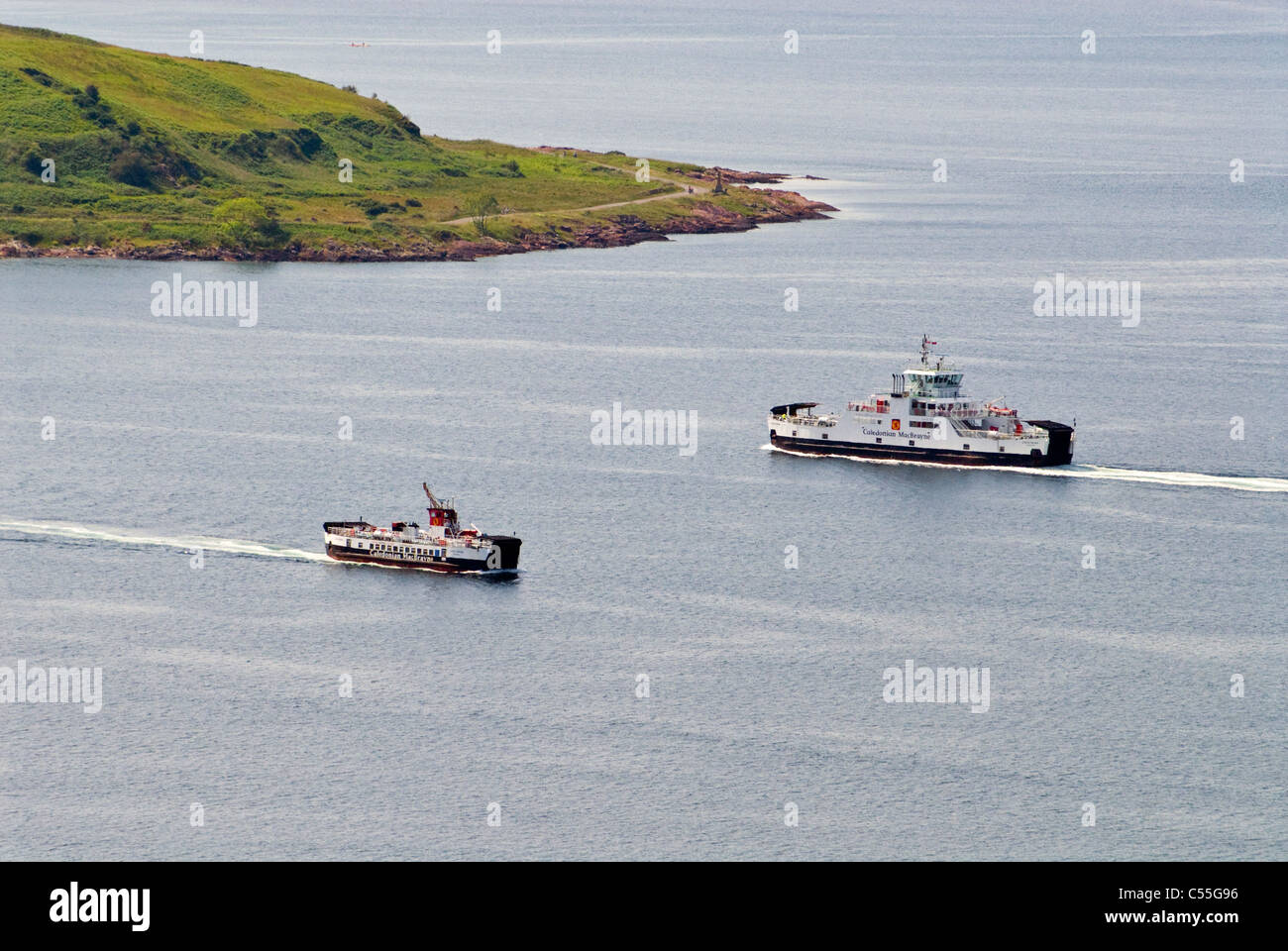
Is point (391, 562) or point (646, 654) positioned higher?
point (391, 562)

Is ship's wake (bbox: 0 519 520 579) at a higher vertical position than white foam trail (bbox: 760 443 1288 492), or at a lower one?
lower

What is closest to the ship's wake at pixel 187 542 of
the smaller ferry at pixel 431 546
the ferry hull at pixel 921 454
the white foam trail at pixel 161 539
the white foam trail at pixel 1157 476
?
the white foam trail at pixel 161 539

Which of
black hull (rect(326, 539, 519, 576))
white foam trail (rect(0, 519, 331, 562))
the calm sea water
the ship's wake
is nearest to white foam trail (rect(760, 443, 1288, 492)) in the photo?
the calm sea water

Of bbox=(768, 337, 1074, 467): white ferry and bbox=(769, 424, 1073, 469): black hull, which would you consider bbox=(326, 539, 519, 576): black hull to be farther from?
bbox=(768, 337, 1074, 467): white ferry

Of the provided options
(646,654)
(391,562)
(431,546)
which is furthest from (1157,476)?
(391,562)

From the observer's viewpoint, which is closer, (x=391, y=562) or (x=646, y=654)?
(x=646, y=654)

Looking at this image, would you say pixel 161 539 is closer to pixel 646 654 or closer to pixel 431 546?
pixel 431 546

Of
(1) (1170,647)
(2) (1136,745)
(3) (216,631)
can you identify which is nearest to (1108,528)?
(1) (1170,647)
